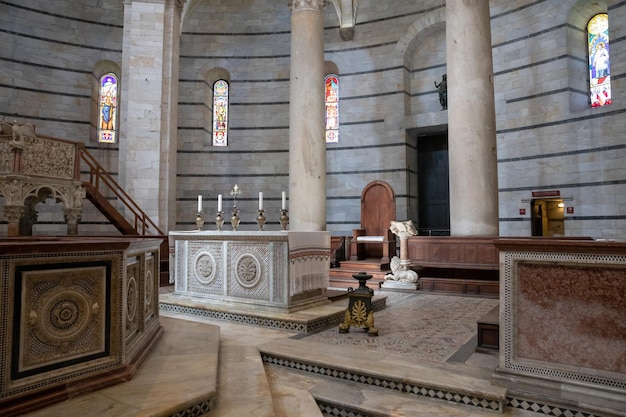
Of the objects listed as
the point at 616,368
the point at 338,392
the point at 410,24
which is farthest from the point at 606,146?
the point at 338,392

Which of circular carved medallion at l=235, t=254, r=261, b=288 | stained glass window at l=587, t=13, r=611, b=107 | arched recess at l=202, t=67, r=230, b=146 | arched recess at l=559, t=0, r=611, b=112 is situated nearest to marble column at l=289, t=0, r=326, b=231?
circular carved medallion at l=235, t=254, r=261, b=288

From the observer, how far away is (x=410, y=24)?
47.5 ft

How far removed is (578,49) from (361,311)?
10869 millimetres

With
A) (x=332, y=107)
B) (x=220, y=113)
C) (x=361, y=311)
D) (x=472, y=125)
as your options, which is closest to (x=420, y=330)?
(x=361, y=311)

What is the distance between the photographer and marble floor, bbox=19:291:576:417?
2842mm

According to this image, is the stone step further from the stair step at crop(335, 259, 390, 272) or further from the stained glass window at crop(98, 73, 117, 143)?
the stained glass window at crop(98, 73, 117, 143)

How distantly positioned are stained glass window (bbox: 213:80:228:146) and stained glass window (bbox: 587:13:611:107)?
1192 cm

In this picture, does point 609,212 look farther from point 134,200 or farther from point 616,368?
point 134,200

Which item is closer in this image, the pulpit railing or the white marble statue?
the pulpit railing

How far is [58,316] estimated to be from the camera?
2.74 meters

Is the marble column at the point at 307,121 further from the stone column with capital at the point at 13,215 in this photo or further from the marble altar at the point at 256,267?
the stone column with capital at the point at 13,215

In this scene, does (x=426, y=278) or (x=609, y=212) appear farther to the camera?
(x=609, y=212)

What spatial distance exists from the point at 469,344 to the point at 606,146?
28.9 ft

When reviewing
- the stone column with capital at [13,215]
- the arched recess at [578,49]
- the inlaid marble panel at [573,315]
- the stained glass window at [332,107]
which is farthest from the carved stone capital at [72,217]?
the arched recess at [578,49]
